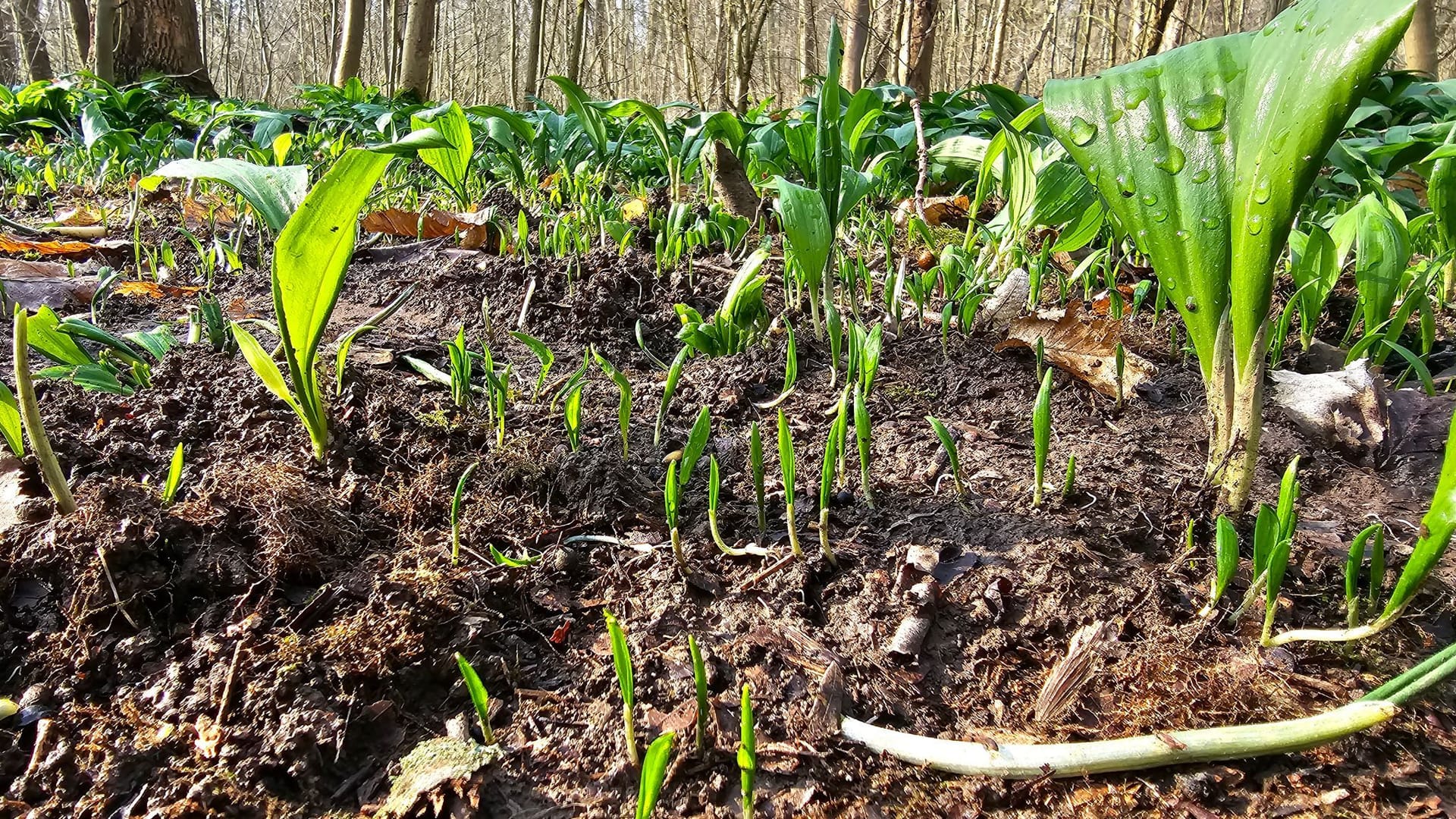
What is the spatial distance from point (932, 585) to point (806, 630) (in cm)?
16

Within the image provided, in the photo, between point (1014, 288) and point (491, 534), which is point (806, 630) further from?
point (1014, 288)

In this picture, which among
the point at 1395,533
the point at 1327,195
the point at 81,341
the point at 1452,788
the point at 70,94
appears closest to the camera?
the point at 1452,788

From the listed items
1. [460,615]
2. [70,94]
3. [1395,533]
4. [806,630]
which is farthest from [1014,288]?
[70,94]

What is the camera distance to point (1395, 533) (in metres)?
1.03

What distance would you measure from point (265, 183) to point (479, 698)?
30.5 inches

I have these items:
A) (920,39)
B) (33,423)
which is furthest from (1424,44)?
(33,423)

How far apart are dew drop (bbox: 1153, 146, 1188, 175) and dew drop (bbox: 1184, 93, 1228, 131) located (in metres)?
0.03

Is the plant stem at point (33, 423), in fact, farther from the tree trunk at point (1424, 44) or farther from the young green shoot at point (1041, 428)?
the tree trunk at point (1424, 44)

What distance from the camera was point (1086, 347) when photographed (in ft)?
4.79

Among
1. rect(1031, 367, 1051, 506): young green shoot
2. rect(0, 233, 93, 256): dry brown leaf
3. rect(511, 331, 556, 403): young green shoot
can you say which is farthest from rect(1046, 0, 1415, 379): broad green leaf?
rect(0, 233, 93, 256): dry brown leaf

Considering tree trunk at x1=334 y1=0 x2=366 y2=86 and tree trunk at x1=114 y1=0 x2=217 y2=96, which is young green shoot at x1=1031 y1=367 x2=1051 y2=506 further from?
tree trunk at x1=334 y1=0 x2=366 y2=86

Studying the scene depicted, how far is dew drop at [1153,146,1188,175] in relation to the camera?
2.96 feet

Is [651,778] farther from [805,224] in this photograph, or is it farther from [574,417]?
[805,224]

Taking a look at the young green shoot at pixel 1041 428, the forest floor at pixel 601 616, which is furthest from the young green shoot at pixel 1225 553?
the young green shoot at pixel 1041 428
